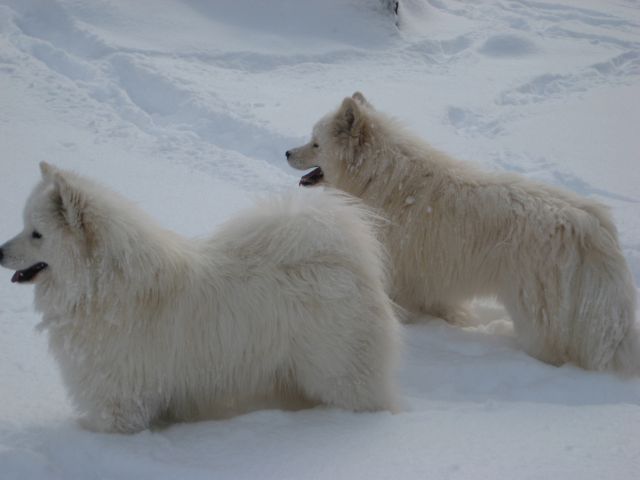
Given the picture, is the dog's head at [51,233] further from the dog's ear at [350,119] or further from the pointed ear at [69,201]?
the dog's ear at [350,119]

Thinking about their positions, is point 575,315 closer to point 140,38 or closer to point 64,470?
point 64,470

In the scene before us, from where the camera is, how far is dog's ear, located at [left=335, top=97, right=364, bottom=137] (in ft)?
17.3

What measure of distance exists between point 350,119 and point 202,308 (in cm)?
236

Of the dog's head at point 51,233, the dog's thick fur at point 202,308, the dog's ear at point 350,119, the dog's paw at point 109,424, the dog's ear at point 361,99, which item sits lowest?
the dog's paw at point 109,424

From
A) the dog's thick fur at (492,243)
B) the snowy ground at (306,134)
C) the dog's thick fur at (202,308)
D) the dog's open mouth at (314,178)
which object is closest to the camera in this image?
the snowy ground at (306,134)

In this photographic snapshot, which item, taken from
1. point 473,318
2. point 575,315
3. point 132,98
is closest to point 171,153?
point 132,98

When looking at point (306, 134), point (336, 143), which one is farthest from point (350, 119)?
point (306, 134)

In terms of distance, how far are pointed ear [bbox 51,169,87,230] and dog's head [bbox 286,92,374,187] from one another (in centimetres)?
248

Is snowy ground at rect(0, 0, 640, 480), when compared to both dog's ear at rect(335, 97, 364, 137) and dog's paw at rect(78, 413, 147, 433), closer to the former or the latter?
dog's paw at rect(78, 413, 147, 433)

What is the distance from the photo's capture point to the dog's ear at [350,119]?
17.3 feet

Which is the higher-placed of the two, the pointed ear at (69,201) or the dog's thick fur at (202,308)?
the pointed ear at (69,201)

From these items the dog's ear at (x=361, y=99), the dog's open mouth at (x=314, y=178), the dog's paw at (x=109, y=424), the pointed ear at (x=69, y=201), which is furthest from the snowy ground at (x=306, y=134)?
the dog's ear at (x=361, y=99)

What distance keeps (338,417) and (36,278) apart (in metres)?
1.75

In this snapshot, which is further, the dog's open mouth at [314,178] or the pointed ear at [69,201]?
the dog's open mouth at [314,178]
